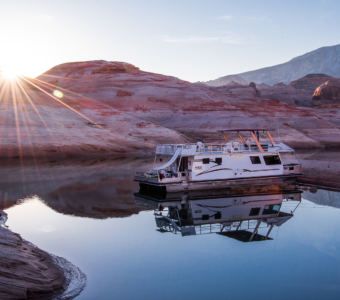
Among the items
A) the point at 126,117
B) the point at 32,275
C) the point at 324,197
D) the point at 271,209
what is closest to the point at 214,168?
the point at 271,209

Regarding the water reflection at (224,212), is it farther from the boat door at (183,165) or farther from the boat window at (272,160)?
the boat window at (272,160)

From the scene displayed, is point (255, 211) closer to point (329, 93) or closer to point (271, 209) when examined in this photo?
point (271, 209)

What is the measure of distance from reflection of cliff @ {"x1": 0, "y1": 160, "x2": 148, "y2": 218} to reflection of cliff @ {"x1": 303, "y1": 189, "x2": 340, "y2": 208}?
A: 1146cm

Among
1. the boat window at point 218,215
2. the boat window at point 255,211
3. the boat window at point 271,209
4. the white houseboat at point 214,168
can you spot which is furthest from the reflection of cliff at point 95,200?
the boat window at point 271,209

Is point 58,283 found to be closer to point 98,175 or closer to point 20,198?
point 20,198

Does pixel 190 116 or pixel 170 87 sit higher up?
pixel 170 87

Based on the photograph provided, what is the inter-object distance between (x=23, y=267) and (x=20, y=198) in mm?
18740

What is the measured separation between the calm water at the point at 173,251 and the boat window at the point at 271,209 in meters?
1.29

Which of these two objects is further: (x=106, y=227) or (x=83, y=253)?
(x=106, y=227)

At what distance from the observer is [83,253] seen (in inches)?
720

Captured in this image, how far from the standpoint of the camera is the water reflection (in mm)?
22297

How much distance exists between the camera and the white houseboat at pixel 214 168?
32938 mm

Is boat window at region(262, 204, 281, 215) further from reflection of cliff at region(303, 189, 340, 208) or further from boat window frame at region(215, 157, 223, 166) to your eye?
boat window frame at region(215, 157, 223, 166)

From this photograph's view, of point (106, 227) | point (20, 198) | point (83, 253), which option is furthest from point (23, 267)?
point (20, 198)
